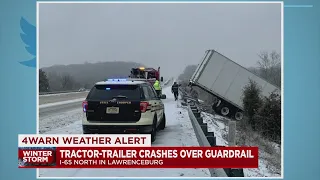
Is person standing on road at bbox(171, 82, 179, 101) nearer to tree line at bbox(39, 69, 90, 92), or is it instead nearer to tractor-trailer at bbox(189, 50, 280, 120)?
tractor-trailer at bbox(189, 50, 280, 120)

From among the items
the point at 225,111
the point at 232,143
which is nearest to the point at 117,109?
the point at 232,143

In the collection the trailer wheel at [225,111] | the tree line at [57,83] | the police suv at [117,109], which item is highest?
the tree line at [57,83]

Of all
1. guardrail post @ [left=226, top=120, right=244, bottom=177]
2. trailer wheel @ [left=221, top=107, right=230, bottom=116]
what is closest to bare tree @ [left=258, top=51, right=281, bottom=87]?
guardrail post @ [left=226, top=120, right=244, bottom=177]

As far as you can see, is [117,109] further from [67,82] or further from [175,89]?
[175,89]

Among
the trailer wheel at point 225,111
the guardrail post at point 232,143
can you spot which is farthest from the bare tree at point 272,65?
the trailer wheel at point 225,111

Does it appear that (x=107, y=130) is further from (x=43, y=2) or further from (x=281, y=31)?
(x=281, y=31)

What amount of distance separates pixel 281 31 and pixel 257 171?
218 centimetres

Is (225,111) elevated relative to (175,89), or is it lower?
lower

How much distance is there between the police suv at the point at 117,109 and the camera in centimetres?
641

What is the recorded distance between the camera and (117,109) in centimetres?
657

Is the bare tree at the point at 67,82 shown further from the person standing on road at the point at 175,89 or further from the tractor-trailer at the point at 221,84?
the person standing on road at the point at 175,89

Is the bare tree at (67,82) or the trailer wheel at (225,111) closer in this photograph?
the bare tree at (67,82)

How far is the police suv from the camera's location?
6.41 m

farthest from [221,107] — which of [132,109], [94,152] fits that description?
[94,152]
